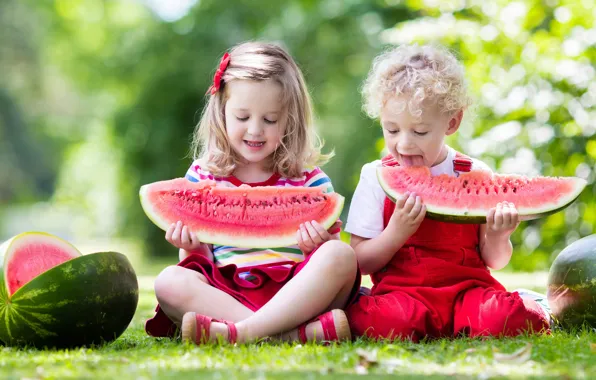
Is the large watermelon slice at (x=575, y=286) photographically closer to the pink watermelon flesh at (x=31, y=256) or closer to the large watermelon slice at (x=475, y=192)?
the large watermelon slice at (x=475, y=192)

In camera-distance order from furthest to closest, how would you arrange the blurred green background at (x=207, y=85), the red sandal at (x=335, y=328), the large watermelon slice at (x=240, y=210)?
1. the blurred green background at (x=207, y=85)
2. the large watermelon slice at (x=240, y=210)
3. the red sandal at (x=335, y=328)

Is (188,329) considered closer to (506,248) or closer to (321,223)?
(321,223)

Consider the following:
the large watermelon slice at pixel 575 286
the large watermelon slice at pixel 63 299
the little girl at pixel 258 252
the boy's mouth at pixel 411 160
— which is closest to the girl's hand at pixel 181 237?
the little girl at pixel 258 252

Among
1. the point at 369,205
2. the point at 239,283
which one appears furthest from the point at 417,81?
the point at 239,283

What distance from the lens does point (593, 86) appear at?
8.72 meters

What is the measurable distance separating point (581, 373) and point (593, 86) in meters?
6.78

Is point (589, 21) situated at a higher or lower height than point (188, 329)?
higher

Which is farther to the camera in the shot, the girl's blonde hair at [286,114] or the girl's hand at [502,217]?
the girl's blonde hair at [286,114]

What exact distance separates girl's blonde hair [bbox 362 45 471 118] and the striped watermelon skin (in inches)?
63.6

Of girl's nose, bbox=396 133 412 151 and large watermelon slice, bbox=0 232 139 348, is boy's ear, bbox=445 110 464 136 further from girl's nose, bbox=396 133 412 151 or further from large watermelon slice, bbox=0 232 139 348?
large watermelon slice, bbox=0 232 139 348

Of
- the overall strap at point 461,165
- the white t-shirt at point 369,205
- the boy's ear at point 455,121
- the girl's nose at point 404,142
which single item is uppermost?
the boy's ear at point 455,121

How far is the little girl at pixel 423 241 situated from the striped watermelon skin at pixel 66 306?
1.18 m

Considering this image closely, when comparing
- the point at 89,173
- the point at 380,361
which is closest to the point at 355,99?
the point at 89,173

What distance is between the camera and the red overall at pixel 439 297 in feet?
11.9
